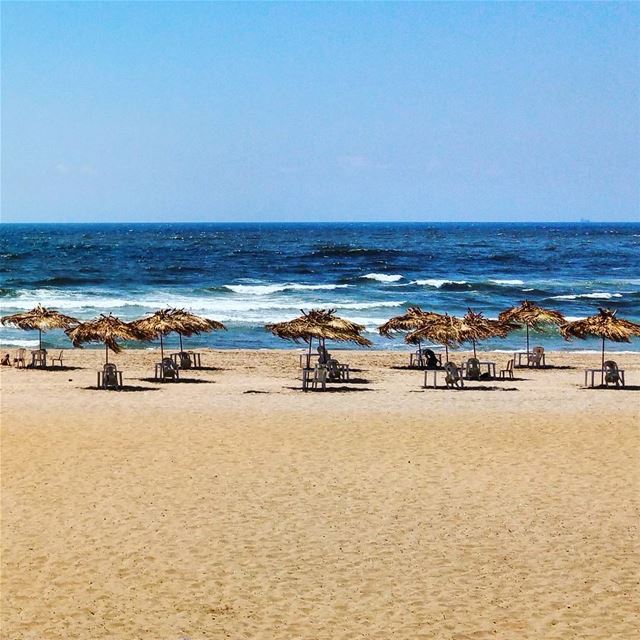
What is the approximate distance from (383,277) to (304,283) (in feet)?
22.1

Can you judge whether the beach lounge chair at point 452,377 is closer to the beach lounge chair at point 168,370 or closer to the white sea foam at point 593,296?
the beach lounge chair at point 168,370

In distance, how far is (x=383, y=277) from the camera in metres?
59.2

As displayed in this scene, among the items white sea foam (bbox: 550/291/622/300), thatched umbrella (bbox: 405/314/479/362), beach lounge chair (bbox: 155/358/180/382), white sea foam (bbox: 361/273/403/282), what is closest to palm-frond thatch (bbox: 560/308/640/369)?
thatched umbrella (bbox: 405/314/479/362)

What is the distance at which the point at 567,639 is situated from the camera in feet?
25.4

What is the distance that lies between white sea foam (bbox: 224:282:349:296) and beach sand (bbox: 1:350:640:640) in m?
30.8

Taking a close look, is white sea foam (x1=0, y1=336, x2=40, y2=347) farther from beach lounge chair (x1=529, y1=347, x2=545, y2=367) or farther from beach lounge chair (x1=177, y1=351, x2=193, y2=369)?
beach lounge chair (x1=529, y1=347, x2=545, y2=367)

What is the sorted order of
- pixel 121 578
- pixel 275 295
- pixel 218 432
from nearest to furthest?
pixel 121 578
pixel 218 432
pixel 275 295

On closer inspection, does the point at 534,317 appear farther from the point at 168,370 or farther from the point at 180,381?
the point at 168,370

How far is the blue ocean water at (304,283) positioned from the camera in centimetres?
3903

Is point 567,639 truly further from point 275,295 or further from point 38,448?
point 275,295

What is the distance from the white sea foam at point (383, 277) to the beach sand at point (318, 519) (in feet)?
129

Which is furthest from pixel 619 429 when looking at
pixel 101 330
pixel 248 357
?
pixel 248 357

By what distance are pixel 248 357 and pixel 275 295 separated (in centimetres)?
2111

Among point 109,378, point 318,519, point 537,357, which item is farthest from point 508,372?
point 318,519
